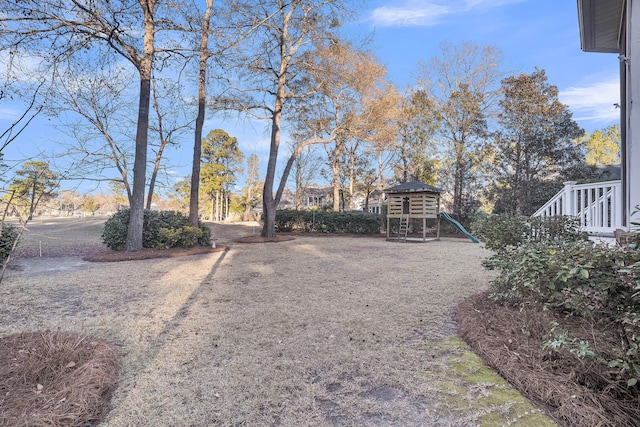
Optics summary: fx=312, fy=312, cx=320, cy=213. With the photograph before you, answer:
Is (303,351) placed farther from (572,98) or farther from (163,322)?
(572,98)

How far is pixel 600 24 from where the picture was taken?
484 cm

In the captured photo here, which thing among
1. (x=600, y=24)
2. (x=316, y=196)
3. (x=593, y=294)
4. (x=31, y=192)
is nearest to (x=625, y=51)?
(x=600, y=24)

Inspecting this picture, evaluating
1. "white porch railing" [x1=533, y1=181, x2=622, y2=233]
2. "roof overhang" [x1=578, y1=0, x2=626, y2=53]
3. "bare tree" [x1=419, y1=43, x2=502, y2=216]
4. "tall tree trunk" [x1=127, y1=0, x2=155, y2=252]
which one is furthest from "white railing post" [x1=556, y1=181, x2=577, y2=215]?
"bare tree" [x1=419, y1=43, x2=502, y2=216]

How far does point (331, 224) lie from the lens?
15.9 meters

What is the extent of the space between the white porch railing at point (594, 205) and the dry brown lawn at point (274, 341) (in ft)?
5.53

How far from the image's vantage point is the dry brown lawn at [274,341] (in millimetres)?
1755

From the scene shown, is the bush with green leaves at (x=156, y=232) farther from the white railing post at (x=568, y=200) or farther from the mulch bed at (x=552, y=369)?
the white railing post at (x=568, y=200)

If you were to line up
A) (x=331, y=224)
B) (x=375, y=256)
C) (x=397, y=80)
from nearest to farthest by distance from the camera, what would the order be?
(x=375, y=256), (x=331, y=224), (x=397, y=80)

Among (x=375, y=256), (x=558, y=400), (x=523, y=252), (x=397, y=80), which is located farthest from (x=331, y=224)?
(x=558, y=400)

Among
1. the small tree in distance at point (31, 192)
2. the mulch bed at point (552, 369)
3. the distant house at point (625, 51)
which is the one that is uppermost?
the distant house at point (625, 51)

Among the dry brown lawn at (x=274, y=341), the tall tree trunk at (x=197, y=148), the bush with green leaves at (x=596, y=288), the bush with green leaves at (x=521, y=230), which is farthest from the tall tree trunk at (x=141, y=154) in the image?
the bush with green leaves at (x=596, y=288)

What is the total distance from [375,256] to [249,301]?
4754 millimetres

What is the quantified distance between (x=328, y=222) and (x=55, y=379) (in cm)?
1414

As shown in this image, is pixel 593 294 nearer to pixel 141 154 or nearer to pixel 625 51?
pixel 625 51
